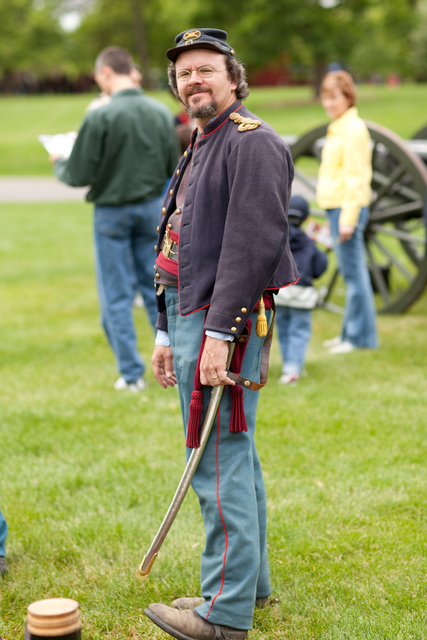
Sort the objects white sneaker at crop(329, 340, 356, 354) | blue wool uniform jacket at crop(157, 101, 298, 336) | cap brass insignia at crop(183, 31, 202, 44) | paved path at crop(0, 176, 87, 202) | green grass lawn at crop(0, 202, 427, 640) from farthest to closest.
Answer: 1. paved path at crop(0, 176, 87, 202)
2. white sneaker at crop(329, 340, 356, 354)
3. green grass lawn at crop(0, 202, 427, 640)
4. cap brass insignia at crop(183, 31, 202, 44)
5. blue wool uniform jacket at crop(157, 101, 298, 336)

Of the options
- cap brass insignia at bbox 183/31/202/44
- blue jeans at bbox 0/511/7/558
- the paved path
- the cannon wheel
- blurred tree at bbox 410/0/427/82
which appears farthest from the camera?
blurred tree at bbox 410/0/427/82

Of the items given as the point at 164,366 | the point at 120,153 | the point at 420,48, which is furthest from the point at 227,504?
the point at 420,48

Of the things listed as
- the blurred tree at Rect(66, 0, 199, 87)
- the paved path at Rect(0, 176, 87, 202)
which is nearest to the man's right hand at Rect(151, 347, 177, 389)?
the paved path at Rect(0, 176, 87, 202)

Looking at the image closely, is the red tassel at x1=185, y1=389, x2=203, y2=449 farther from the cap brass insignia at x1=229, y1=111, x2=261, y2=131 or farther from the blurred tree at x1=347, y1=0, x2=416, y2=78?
the blurred tree at x1=347, y1=0, x2=416, y2=78

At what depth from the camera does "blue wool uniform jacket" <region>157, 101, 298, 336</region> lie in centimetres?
243

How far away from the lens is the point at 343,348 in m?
6.59

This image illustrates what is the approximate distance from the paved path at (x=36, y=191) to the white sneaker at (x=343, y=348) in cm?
1232

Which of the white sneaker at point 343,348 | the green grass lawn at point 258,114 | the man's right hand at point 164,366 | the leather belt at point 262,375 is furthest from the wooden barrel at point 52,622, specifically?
the green grass lawn at point 258,114

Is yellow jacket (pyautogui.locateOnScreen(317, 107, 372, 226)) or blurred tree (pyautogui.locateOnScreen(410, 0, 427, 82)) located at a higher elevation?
blurred tree (pyautogui.locateOnScreen(410, 0, 427, 82))

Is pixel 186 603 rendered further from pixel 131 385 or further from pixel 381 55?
pixel 381 55

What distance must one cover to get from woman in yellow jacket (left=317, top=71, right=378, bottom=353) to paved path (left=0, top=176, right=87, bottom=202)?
40.3 feet

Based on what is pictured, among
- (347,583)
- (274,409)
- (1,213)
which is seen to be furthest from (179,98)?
(1,213)

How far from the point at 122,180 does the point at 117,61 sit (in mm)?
919

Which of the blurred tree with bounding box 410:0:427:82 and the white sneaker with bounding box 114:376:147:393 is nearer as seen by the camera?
the white sneaker with bounding box 114:376:147:393
